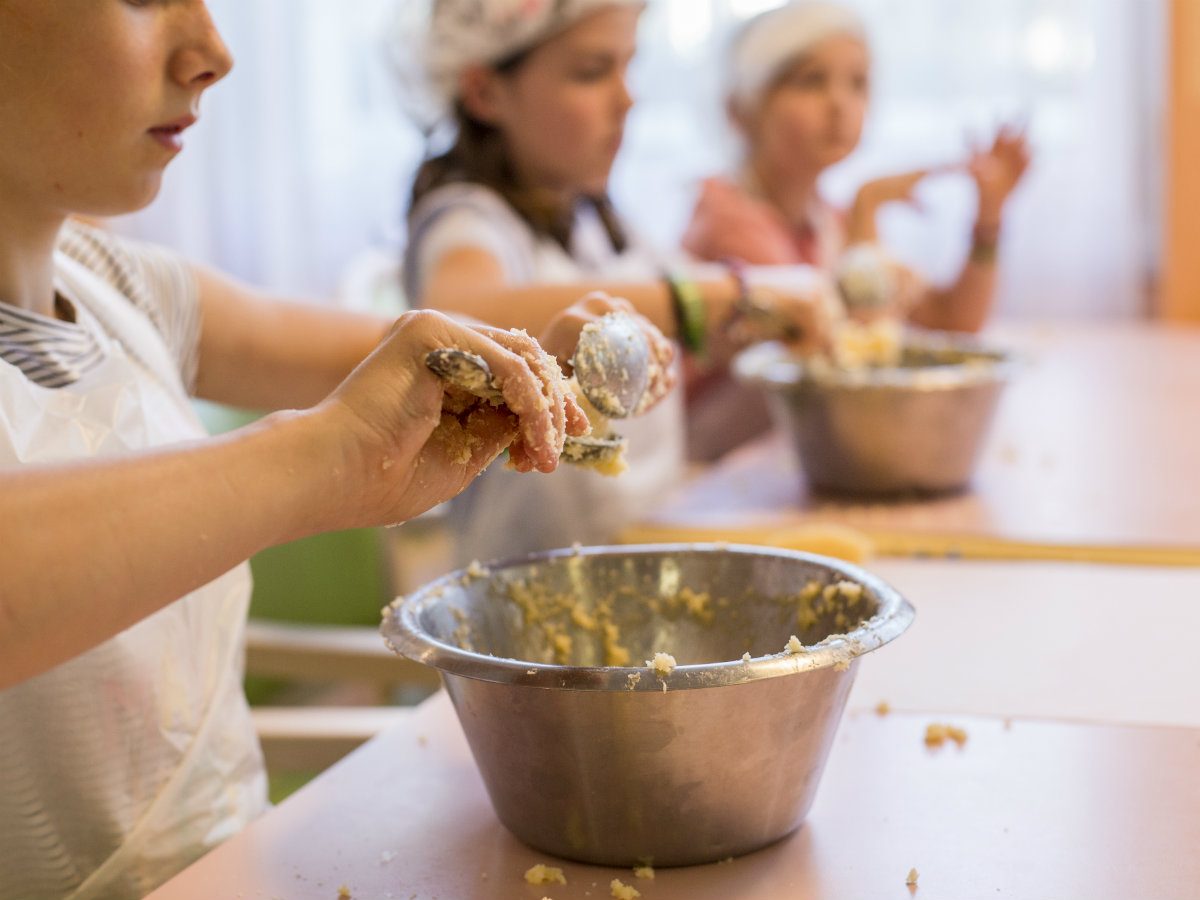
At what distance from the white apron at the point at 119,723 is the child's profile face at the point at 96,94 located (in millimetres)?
111

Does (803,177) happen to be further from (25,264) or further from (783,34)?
(25,264)

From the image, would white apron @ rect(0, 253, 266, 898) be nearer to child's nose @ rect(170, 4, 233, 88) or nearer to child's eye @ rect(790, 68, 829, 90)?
child's nose @ rect(170, 4, 233, 88)

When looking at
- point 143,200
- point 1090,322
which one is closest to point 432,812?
point 143,200

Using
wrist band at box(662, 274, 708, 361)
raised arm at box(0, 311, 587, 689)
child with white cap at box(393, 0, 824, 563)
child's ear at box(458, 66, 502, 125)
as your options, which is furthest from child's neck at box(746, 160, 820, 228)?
raised arm at box(0, 311, 587, 689)

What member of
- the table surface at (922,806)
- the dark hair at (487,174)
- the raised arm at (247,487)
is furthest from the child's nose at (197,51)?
the dark hair at (487,174)

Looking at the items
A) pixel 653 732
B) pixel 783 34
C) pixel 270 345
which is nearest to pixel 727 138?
pixel 783 34

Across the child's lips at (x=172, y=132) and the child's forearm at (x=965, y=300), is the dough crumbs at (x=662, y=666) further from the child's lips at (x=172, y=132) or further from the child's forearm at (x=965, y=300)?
the child's forearm at (x=965, y=300)

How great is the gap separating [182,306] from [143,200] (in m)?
0.23

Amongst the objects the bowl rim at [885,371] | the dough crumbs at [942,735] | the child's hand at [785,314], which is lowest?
the dough crumbs at [942,735]

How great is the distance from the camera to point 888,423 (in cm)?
132

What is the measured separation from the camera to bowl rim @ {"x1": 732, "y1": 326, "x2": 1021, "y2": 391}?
4.25ft

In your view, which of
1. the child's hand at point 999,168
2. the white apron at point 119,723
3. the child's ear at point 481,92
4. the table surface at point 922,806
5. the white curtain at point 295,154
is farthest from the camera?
the white curtain at point 295,154

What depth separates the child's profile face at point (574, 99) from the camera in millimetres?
1492

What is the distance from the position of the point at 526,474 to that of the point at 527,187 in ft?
1.25
